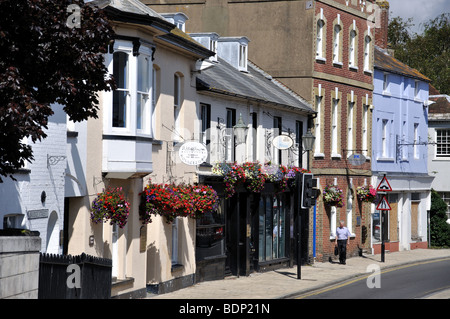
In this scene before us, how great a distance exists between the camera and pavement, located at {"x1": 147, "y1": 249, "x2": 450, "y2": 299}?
2536 centimetres

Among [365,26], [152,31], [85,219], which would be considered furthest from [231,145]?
[365,26]

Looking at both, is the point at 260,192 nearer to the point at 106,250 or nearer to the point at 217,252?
the point at 217,252

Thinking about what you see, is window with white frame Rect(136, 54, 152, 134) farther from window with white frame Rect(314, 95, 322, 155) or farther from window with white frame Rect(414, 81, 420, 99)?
window with white frame Rect(414, 81, 420, 99)

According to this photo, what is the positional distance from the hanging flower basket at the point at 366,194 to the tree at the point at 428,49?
2701 cm

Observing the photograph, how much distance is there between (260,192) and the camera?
108ft

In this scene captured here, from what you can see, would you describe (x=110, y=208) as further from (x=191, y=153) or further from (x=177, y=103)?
(x=177, y=103)

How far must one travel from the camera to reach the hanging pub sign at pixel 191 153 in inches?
960

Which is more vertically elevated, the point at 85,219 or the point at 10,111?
the point at 10,111

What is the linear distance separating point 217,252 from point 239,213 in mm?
2108

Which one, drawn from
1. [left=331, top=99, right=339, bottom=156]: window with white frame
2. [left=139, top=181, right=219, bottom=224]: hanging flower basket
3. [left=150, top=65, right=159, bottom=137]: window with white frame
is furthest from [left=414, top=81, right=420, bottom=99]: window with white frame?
[left=150, top=65, right=159, bottom=137]: window with white frame

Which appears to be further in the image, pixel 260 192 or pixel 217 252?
pixel 260 192

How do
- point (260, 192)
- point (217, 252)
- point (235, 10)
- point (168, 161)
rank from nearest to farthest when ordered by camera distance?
point (168, 161)
point (217, 252)
point (260, 192)
point (235, 10)

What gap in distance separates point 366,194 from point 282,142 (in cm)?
1076

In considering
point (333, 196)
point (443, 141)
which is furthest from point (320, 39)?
point (443, 141)
